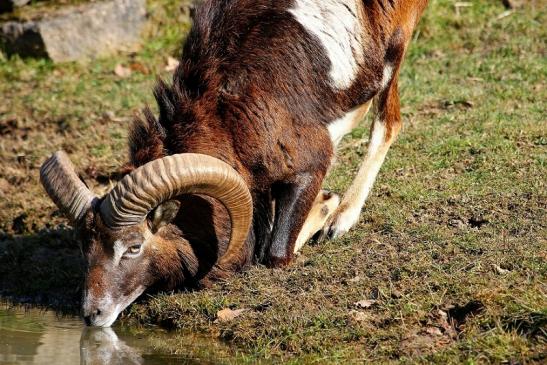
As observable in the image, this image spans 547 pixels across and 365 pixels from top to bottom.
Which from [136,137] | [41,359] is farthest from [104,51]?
[41,359]

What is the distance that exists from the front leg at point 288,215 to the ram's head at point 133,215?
1.10ft

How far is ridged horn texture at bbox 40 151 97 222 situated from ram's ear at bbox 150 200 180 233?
17.6 inches

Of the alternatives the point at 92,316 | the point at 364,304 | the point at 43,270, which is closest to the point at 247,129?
the point at 364,304

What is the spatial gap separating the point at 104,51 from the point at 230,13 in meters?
5.93

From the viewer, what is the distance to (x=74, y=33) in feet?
45.0

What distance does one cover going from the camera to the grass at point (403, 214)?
6.79 metres

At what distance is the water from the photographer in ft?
22.8

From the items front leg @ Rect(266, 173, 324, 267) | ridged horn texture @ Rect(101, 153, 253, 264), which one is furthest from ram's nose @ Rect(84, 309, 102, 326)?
front leg @ Rect(266, 173, 324, 267)

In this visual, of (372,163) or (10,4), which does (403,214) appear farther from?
(10,4)

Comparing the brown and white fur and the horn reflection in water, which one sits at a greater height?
the brown and white fur

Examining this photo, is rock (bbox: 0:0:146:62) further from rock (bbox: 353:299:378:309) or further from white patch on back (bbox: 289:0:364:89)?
rock (bbox: 353:299:378:309)

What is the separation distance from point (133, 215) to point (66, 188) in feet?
1.98

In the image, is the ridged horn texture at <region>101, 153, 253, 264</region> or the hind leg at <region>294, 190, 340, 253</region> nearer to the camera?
the ridged horn texture at <region>101, 153, 253, 264</region>

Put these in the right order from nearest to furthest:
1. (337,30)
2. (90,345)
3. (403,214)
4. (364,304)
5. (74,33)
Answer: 1. (364,304)
2. (90,345)
3. (337,30)
4. (403,214)
5. (74,33)
